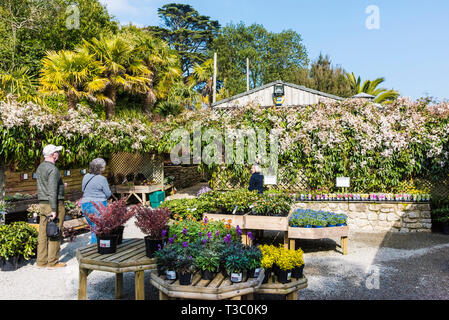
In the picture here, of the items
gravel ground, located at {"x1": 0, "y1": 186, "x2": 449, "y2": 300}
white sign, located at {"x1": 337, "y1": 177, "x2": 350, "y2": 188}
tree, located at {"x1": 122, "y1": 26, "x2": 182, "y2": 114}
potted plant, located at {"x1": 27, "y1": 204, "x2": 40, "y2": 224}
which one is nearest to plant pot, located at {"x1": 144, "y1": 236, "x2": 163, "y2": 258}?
gravel ground, located at {"x1": 0, "y1": 186, "x2": 449, "y2": 300}

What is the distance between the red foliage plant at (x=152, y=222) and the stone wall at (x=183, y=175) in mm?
10725

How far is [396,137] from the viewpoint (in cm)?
799

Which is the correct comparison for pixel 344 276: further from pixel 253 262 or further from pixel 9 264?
pixel 9 264

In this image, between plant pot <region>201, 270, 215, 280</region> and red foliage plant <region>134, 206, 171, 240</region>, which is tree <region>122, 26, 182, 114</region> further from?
plant pot <region>201, 270, 215, 280</region>

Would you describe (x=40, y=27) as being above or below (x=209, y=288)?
above

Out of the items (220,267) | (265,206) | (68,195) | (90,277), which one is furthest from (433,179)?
(68,195)

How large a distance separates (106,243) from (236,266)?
1.49 m

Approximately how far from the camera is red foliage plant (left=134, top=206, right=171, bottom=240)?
134 inches

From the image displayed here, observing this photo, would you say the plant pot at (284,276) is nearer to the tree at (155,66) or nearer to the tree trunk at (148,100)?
the tree at (155,66)

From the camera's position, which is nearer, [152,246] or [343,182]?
[152,246]

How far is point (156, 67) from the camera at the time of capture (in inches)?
562

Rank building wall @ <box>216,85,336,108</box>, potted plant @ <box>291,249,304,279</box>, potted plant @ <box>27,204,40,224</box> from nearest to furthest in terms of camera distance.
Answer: potted plant @ <box>291,249,304,279</box>
potted plant @ <box>27,204,40,224</box>
building wall @ <box>216,85,336,108</box>

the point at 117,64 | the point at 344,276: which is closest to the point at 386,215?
the point at 344,276

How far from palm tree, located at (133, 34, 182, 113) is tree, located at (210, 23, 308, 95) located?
15.6 meters
